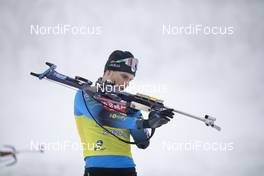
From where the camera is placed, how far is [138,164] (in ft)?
9.59

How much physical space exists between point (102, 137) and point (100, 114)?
0.10 metres

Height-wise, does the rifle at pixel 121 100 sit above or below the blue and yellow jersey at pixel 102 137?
above

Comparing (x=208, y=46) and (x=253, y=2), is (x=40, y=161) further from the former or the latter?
(x=253, y=2)

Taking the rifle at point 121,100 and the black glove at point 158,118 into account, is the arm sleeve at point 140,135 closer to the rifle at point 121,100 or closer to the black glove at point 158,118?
the rifle at point 121,100

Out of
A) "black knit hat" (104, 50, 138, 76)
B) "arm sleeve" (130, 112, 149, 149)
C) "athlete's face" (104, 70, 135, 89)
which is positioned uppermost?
"black knit hat" (104, 50, 138, 76)

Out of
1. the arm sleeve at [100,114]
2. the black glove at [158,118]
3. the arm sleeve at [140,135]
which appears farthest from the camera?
the arm sleeve at [140,135]

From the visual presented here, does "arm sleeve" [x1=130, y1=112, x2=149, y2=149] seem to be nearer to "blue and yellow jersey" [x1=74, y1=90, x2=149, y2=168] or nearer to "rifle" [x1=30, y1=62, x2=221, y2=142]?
"blue and yellow jersey" [x1=74, y1=90, x2=149, y2=168]

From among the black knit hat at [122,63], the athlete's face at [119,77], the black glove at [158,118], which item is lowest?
the black glove at [158,118]

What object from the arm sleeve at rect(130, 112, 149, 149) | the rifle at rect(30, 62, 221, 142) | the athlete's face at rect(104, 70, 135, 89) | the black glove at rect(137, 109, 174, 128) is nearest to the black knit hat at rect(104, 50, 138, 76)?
the athlete's face at rect(104, 70, 135, 89)

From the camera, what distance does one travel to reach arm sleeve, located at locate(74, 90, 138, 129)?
6.57 ft


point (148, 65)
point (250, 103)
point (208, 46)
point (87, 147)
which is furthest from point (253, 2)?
point (87, 147)

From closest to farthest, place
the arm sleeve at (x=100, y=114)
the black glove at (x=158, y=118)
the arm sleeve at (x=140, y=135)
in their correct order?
the black glove at (x=158, y=118) → the arm sleeve at (x=100, y=114) → the arm sleeve at (x=140, y=135)

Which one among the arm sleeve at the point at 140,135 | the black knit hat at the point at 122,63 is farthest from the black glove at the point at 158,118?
the black knit hat at the point at 122,63

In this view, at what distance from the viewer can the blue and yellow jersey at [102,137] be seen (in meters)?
2.07
